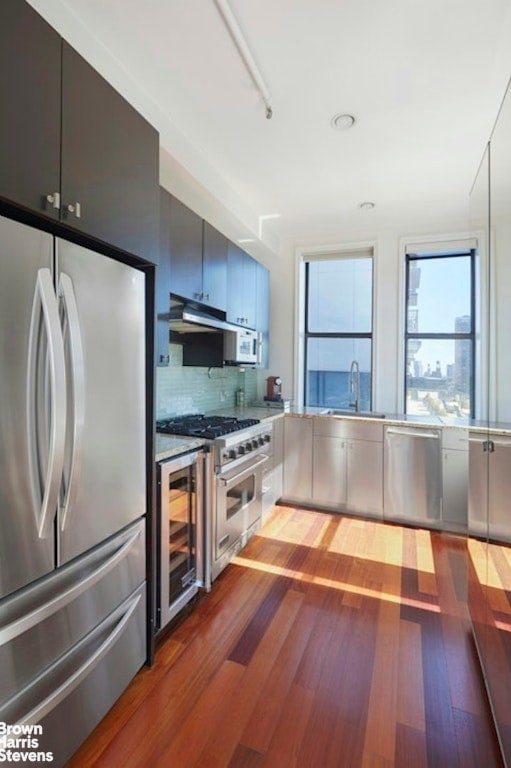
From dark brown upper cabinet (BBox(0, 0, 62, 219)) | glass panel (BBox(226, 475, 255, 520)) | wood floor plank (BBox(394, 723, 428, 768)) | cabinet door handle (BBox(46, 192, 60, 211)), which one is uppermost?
dark brown upper cabinet (BBox(0, 0, 62, 219))

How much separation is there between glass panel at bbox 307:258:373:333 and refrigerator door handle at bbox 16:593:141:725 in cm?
353

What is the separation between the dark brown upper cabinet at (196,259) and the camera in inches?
96.4

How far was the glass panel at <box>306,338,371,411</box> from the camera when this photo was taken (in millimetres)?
4223

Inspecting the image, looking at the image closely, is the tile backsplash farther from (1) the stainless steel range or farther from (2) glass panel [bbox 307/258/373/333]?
(2) glass panel [bbox 307/258/373/333]

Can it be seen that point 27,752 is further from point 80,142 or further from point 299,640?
point 80,142

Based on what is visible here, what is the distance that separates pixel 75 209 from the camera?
4.18 feet

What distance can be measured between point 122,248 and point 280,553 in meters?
2.42

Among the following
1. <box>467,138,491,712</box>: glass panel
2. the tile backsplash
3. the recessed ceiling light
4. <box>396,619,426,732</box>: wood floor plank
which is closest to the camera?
<box>396,619,426,732</box>: wood floor plank

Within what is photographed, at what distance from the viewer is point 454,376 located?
3.86m

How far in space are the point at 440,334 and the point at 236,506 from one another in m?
2.81

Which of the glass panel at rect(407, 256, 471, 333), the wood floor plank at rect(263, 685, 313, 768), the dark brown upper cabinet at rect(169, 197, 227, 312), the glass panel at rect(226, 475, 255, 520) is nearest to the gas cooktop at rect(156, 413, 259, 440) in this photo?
the glass panel at rect(226, 475, 255, 520)

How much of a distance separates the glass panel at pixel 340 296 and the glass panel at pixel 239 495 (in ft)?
7.44

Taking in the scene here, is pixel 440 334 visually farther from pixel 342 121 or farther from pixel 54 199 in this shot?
pixel 54 199

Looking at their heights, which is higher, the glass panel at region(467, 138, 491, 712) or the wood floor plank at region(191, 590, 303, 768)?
the glass panel at region(467, 138, 491, 712)
